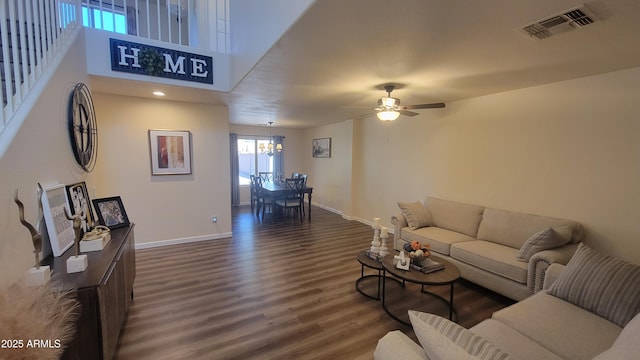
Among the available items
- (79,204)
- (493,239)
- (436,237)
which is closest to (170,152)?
(79,204)

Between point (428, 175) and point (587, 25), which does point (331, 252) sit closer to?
point (428, 175)

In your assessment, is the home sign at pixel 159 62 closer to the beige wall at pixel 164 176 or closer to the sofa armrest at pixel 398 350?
the beige wall at pixel 164 176

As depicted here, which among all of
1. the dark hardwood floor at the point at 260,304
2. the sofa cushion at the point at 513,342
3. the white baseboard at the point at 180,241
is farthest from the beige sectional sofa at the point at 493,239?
the white baseboard at the point at 180,241

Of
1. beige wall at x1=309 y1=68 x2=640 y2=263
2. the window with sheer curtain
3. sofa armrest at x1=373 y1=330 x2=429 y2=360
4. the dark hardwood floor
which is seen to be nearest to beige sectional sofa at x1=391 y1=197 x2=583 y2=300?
beige wall at x1=309 y1=68 x2=640 y2=263

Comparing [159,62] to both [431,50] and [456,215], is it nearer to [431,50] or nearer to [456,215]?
[431,50]

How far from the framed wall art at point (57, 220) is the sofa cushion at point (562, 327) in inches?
115

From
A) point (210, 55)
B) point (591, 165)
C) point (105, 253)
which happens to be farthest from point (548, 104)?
point (105, 253)

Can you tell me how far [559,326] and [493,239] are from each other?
179cm

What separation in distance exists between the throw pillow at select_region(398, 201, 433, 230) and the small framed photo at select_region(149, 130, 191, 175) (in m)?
3.49

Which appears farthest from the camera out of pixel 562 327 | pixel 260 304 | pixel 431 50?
pixel 260 304

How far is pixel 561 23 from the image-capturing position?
5.37 feet

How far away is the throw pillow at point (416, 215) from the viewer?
12.6 ft

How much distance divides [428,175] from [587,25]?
2.92 metres

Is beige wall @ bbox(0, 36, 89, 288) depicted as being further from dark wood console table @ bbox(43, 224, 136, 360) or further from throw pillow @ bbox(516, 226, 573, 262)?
throw pillow @ bbox(516, 226, 573, 262)
